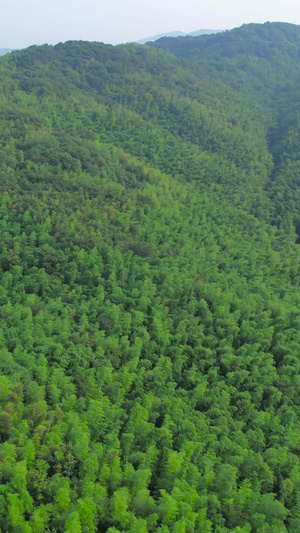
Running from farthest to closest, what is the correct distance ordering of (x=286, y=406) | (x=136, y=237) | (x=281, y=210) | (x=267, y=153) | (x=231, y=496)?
(x=267, y=153) < (x=281, y=210) < (x=136, y=237) < (x=286, y=406) < (x=231, y=496)

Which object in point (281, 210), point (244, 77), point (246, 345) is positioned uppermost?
point (244, 77)

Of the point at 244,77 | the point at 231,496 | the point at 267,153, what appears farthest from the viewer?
the point at 244,77

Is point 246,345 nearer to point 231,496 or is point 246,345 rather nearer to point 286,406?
point 286,406

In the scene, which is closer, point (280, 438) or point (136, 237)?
point (280, 438)

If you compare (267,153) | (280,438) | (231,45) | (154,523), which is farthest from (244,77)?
(154,523)

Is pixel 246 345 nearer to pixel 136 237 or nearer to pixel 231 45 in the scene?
pixel 136 237

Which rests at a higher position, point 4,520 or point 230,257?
point 230,257
